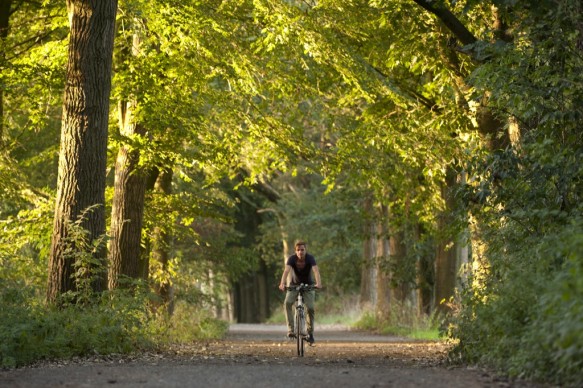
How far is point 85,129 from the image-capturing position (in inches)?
756

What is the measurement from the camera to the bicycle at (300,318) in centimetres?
1944

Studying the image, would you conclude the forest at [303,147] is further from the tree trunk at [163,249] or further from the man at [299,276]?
the man at [299,276]

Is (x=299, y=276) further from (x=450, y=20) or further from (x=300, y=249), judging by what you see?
(x=450, y=20)

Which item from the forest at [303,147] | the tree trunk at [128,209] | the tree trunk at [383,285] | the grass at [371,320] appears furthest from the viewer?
the tree trunk at [383,285]

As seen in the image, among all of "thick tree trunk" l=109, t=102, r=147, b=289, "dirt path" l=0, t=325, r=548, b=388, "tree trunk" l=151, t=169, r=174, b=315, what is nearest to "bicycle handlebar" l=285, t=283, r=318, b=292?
"dirt path" l=0, t=325, r=548, b=388

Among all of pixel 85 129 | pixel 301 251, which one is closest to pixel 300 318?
pixel 301 251

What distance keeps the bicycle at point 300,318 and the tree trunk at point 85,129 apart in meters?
3.35

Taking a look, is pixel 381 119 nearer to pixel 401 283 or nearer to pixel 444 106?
pixel 444 106

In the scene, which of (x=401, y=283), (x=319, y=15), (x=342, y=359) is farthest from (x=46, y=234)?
(x=401, y=283)

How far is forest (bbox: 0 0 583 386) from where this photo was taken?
15.4 m

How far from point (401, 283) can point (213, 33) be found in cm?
1622

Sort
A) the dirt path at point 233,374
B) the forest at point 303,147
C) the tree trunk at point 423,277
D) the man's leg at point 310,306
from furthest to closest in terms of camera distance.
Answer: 1. the tree trunk at point 423,277
2. the man's leg at point 310,306
3. the forest at point 303,147
4. the dirt path at point 233,374

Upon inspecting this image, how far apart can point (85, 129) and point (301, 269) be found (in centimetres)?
446

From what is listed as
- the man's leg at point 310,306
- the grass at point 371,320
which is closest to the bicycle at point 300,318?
the man's leg at point 310,306
